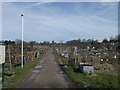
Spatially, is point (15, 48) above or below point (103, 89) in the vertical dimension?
above

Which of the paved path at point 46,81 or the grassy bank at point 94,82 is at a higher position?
the grassy bank at point 94,82

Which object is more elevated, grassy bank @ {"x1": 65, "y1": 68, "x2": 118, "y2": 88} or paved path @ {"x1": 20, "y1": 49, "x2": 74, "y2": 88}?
grassy bank @ {"x1": 65, "y1": 68, "x2": 118, "y2": 88}

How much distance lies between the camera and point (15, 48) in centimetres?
2902

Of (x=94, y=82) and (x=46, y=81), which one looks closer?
(x=94, y=82)

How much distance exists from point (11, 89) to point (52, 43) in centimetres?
10570

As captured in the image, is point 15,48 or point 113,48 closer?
point 15,48

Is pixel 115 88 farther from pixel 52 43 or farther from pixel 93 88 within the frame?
pixel 52 43

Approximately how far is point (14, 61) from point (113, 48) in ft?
99.1

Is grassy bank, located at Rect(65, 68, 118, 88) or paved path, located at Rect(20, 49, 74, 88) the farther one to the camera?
paved path, located at Rect(20, 49, 74, 88)

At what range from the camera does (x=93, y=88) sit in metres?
8.65

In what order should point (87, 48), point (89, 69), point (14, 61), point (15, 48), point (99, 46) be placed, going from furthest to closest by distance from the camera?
point (87, 48), point (99, 46), point (15, 48), point (14, 61), point (89, 69)

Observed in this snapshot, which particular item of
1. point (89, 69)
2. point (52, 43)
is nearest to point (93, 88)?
point (89, 69)

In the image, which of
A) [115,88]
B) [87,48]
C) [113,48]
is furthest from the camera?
[87,48]

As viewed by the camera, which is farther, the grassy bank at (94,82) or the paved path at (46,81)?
the paved path at (46,81)
